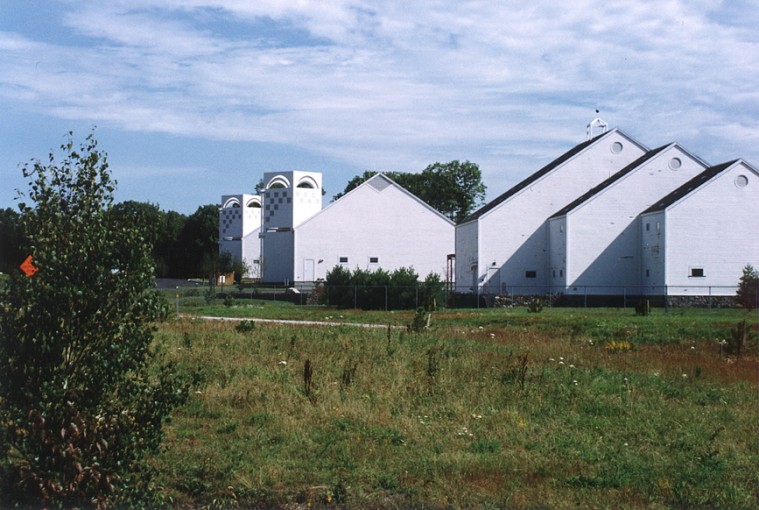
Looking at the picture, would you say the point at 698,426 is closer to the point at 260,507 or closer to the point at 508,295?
the point at 260,507

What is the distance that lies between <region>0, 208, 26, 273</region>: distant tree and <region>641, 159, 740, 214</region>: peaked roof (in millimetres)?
48098

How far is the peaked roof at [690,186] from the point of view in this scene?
51.5m

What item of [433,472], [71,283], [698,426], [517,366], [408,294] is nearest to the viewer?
[71,283]

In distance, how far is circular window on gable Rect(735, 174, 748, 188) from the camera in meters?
51.4

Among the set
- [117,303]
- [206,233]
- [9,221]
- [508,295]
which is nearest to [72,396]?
[117,303]

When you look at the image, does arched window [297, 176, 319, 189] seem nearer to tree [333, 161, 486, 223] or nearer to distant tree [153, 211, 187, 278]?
tree [333, 161, 486, 223]

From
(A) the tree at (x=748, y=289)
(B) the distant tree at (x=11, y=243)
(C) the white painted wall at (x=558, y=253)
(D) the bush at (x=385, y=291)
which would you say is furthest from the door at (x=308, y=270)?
(B) the distant tree at (x=11, y=243)

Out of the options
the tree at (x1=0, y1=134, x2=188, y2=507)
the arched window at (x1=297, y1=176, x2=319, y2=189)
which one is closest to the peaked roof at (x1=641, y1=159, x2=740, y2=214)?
the arched window at (x1=297, y1=176, x2=319, y2=189)

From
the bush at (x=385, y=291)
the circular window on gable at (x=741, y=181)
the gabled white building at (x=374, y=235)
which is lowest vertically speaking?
the bush at (x=385, y=291)

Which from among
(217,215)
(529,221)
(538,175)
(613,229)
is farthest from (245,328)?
(217,215)

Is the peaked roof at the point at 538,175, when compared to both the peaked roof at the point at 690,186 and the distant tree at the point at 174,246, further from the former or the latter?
the distant tree at the point at 174,246

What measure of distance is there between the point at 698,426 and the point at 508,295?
42900mm

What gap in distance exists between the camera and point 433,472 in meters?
8.67

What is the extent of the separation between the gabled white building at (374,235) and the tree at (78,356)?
5663 cm
